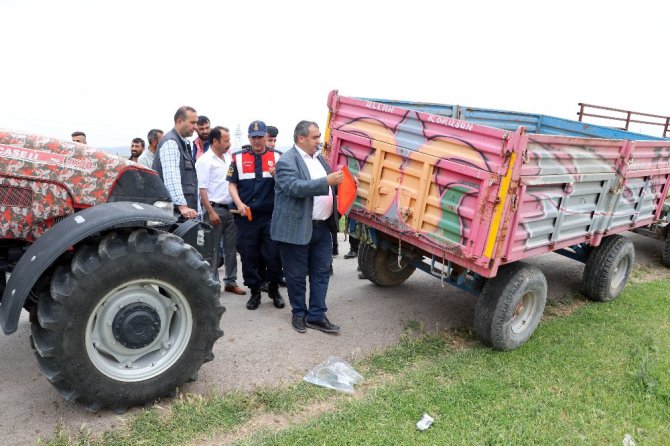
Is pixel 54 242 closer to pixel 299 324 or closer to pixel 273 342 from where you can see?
pixel 273 342

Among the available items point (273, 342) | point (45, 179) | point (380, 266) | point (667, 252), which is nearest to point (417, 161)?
point (380, 266)

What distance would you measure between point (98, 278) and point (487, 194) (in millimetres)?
2522

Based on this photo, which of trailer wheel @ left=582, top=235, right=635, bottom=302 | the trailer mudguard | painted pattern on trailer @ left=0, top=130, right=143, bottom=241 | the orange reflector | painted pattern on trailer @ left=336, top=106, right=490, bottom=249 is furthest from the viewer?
trailer wheel @ left=582, top=235, right=635, bottom=302

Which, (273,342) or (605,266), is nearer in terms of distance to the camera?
(273,342)

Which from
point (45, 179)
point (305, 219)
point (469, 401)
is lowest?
point (469, 401)

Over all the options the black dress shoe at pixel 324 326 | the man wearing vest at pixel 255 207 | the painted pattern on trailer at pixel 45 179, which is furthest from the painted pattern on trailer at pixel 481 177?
the painted pattern on trailer at pixel 45 179

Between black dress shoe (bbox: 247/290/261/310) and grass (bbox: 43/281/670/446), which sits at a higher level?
grass (bbox: 43/281/670/446)

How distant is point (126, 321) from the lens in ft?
9.61

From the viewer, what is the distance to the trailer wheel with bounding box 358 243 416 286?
5262mm

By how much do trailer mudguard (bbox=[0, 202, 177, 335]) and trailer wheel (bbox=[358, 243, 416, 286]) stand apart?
2.71 m

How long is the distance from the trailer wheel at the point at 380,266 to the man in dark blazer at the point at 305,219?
94 cm

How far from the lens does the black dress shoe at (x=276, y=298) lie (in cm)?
484

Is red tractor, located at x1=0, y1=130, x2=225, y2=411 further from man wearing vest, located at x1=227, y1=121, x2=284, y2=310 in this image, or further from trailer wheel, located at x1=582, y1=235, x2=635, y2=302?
trailer wheel, located at x1=582, y1=235, x2=635, y2=302

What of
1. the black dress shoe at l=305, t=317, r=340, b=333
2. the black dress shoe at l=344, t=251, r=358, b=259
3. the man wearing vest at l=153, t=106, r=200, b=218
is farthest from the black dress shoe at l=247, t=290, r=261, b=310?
the black dress shoe at l=344, t=251, r=358, b=259
